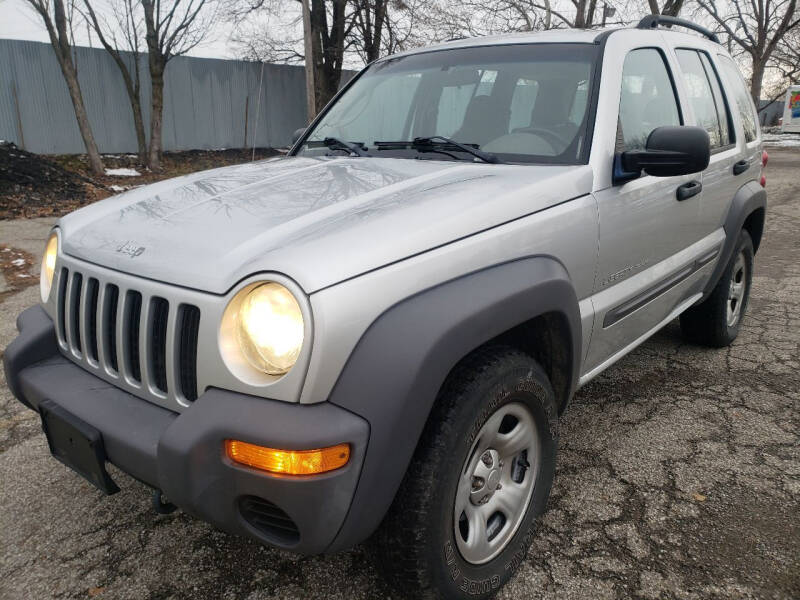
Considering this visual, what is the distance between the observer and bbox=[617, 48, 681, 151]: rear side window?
2523mm

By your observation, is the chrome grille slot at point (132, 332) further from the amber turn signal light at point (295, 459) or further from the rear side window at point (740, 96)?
the rear side window at point (740, 96)

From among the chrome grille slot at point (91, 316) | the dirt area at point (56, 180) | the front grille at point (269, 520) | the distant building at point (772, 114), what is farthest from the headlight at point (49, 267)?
the distant building at point (772, 114)

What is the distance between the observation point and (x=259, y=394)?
1448 mm

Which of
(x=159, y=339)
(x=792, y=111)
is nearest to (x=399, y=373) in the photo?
(x=159, y=339)

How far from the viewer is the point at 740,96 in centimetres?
375

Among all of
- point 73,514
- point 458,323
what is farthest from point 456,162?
point 73,514

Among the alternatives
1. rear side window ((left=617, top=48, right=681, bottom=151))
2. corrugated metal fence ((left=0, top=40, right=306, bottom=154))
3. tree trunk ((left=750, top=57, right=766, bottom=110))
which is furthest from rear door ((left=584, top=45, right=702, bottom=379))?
tree trunk ((left=750, top=57, right=766, bottom=110))

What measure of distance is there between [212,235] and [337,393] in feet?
2.09

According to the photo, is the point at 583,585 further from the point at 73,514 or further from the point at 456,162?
the point at 73,514

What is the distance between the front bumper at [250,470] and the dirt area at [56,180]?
8984 mm

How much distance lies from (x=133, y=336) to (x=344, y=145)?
1.46 m

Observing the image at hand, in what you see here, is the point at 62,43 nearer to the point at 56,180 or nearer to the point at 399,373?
the point at 56,180

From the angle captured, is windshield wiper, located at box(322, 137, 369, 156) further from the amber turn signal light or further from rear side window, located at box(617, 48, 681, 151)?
the amber turn signal light

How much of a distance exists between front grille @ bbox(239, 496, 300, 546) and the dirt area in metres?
9.10
